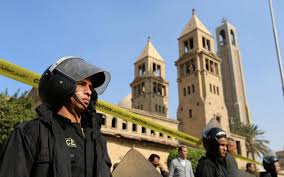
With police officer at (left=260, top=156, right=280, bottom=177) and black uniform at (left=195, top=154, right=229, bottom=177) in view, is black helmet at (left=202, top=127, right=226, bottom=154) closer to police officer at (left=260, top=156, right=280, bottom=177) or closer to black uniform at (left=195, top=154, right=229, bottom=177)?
black uniform at (left=195, top=154, right=229, bottom=177)

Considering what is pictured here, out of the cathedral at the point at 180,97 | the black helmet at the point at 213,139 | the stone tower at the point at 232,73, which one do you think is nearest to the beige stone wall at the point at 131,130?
the cathedral at the point at 180,97

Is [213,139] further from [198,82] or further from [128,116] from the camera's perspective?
[198,82]

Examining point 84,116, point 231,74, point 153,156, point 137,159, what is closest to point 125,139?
point 153,156

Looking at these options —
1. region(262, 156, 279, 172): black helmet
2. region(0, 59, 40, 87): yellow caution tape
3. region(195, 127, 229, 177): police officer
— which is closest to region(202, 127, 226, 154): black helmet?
region(195, 127, 229, 177): police officer

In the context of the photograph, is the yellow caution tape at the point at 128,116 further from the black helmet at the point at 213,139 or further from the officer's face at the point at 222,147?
the officer's face at the point at 222,147

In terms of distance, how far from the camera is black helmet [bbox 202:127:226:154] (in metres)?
4.16

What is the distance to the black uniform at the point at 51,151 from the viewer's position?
65.7 inches

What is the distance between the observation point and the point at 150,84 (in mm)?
62344

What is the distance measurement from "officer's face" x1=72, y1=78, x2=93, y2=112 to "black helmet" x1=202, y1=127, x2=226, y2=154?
97.8 inches

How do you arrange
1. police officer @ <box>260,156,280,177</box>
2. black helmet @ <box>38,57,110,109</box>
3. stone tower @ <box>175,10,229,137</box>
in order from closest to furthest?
black helmet @ <box>38,57,110,109</box> → police officer @ <box>260,156,280,177</box> → stone tower @ <box>175,10,229,137</box>

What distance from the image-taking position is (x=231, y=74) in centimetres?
8806

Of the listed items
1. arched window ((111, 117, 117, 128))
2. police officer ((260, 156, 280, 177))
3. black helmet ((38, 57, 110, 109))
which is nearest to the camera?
black helmet ((38, 57, 110, 109))

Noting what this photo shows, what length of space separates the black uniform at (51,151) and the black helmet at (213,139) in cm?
239

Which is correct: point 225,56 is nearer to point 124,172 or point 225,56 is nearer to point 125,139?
point 125,139
